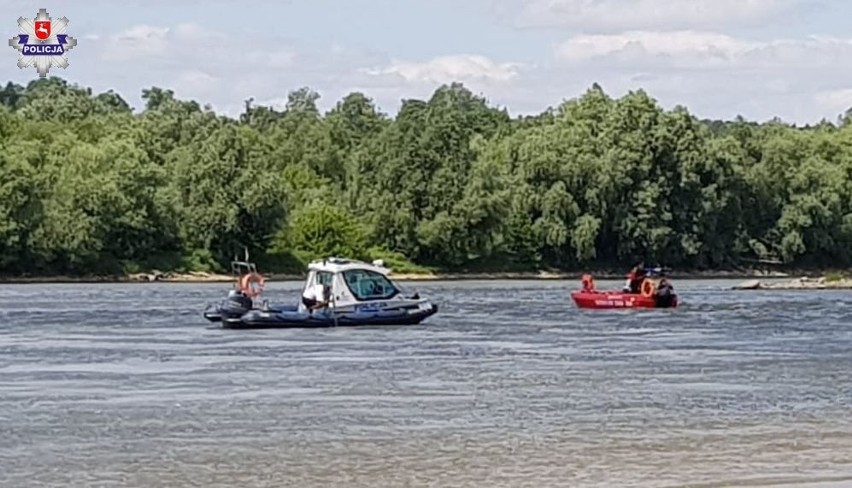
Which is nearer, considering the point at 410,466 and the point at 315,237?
the point at 410,466

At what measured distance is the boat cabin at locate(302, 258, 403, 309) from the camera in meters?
63.6

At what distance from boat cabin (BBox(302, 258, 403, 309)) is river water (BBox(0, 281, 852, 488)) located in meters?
1.91

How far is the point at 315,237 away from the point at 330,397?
88.4 metres

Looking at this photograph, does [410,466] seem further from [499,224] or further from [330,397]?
[499,224]

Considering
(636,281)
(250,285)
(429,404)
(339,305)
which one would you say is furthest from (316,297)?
(429,404)

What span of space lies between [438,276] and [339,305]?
60970 millimetres

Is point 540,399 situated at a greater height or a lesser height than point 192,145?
lesser

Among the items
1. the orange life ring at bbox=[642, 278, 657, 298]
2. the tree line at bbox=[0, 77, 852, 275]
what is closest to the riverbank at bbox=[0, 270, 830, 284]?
the tree line at bbox=[0, 77, 852, 275]

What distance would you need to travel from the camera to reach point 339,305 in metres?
63.7

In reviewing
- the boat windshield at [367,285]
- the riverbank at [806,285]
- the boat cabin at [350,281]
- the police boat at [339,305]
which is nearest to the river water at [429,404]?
the police boat at [339,305]

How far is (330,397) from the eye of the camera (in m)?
37.3

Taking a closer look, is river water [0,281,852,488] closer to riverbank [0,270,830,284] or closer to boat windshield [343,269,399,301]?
boat windshield [343,269,399,301]

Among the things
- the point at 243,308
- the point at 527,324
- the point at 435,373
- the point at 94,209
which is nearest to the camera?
the point at 435,373

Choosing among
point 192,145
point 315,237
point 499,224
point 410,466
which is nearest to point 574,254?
point 499,224
